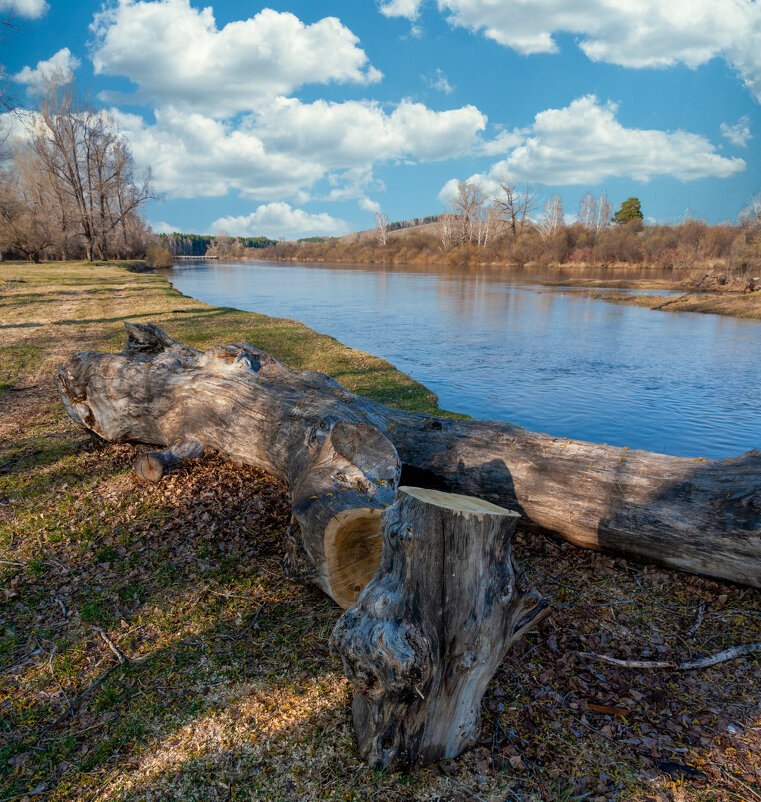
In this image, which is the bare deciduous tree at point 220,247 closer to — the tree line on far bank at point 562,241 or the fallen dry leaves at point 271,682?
the tree line on far bank at point 562,241

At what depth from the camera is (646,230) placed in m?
80.2

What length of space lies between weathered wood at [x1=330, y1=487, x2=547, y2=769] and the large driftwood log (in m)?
1.10

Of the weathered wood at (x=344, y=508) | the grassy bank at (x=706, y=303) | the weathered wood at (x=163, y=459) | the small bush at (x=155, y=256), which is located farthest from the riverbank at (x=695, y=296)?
the small bush at (x=155, y=256)

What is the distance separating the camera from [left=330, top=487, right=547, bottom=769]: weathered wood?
2.65m

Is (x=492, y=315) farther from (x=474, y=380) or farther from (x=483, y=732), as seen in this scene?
(x=483, y=732)

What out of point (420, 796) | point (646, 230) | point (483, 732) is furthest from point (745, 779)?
point (646, 230)

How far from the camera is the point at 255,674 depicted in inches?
132

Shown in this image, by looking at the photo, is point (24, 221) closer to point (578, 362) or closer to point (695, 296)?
point (578, 362)

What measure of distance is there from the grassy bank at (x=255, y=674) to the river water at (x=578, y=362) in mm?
5853

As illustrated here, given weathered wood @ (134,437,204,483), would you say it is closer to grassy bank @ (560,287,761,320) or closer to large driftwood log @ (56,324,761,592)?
large driftwood log @ (56,324,761,592)

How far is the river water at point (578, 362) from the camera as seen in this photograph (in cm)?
1009

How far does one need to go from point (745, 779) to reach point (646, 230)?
92.4 metres

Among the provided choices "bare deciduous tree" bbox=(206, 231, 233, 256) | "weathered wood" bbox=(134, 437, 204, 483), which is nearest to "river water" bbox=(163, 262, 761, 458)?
"weathered wood" bbox=(134, 437, 204, 483)

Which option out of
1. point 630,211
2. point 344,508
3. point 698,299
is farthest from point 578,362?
point 630,211
